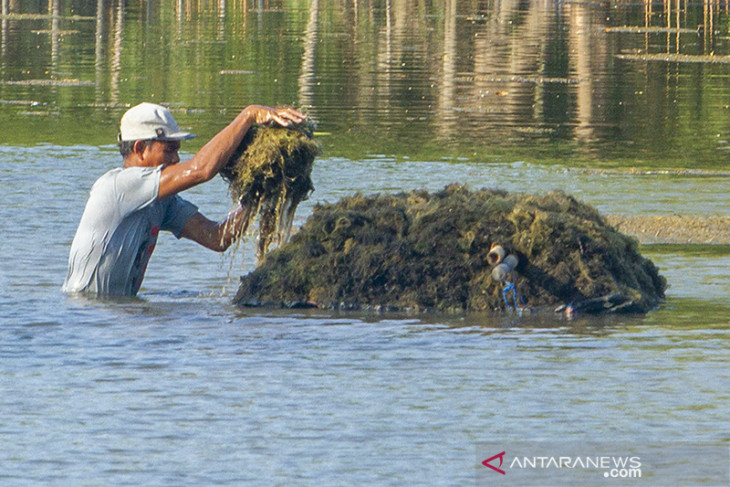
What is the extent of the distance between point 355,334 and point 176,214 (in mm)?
1609

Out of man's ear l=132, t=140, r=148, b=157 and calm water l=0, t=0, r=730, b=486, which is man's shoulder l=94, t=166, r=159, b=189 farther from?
calm water l=0, t=0, r=730, b=486

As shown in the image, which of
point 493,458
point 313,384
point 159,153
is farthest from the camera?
point 159,153

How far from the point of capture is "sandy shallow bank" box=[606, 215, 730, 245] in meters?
13.2

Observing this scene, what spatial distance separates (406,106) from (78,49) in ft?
47.2

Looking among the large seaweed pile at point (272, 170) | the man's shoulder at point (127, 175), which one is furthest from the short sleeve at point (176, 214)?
the man's shoulder at point (127, 175)

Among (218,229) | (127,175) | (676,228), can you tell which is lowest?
(676,228)

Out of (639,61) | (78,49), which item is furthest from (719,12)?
(78,49)

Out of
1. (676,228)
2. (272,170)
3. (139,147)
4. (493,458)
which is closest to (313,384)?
(493,458)

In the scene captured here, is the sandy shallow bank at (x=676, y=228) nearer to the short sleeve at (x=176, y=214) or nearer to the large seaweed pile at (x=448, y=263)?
the large seaweed pile at (x=448, y=263)

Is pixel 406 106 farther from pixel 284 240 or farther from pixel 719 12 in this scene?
pixel 719 12

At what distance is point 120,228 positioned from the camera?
10.0 metres

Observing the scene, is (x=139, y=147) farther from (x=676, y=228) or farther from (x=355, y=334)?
(x=676, y=228)

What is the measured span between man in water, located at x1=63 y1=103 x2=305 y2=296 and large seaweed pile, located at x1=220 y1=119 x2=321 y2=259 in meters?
0.14

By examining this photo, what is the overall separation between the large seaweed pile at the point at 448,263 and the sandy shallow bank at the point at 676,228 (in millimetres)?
2719
